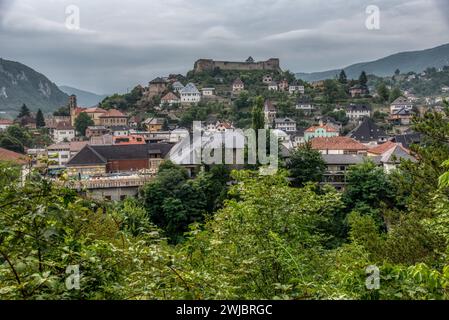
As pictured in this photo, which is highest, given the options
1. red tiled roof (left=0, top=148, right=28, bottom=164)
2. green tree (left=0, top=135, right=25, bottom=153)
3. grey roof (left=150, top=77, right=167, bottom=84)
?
grey roof (left=150, top=77, right=167, bottom=84)

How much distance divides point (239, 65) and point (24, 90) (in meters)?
66.9

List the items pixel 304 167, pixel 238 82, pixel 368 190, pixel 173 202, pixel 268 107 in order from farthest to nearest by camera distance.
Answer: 1. pixel 238 82
2. pixel 268 107
3. pixel 304 167
4. pixel 368 190
5. pixel 173 202

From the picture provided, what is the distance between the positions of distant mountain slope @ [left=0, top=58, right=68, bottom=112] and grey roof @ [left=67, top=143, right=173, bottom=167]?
278 feet

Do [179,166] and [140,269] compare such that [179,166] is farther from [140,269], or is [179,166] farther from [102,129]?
[102,129]

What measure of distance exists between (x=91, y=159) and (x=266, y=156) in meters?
14.3

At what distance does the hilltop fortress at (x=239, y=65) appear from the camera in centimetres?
9706

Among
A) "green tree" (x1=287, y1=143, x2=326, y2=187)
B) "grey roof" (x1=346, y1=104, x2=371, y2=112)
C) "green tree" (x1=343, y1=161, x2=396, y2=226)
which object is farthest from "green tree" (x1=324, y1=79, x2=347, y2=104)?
"green tree" (x1=343, y1=161, x2=396, y2=226)

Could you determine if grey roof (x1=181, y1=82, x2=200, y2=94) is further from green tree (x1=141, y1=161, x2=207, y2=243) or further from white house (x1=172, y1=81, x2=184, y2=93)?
green tree (x1=141, y1=161, x2=207, y2=243)

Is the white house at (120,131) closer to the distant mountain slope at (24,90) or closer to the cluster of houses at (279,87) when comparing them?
the cluster of houses at (279,87)

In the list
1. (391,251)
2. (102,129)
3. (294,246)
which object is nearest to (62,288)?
(294,246)

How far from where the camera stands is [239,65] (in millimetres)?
99375

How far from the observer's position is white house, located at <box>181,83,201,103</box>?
7962cm

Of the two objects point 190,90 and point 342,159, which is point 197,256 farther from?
point 190,90

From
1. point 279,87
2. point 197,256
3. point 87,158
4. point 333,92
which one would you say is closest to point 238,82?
point 279,87
